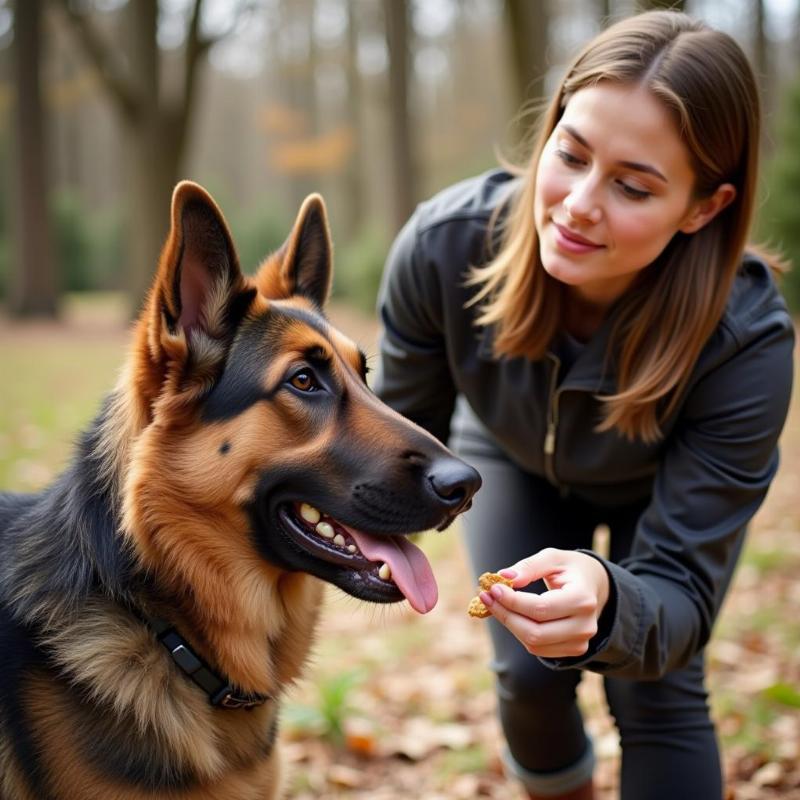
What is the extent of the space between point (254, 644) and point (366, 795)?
1.23 m

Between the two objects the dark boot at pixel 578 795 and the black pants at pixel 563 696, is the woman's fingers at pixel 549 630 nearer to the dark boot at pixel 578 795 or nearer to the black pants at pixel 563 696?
the black pants at pixel 563 696

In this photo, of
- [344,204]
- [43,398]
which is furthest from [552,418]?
[344,204]

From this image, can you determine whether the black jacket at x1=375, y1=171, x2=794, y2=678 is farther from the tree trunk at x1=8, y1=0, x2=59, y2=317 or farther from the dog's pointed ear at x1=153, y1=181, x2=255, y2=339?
the tree trunk at x1=8, y1=0, x2=59, y2=317

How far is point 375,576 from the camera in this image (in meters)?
2.28

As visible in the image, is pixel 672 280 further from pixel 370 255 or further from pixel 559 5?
pixel 559 5

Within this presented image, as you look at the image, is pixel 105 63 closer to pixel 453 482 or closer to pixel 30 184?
pixel 30 184

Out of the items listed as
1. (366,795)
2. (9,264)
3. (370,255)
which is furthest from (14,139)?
(366,795)

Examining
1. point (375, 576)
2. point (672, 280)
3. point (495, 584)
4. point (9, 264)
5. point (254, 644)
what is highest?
point (672, 280)

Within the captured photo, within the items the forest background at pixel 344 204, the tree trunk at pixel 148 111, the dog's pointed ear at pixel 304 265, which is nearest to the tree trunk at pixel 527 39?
the forest background at pixel 344 204

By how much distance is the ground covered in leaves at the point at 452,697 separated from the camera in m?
3.43

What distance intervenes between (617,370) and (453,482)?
33.2 inches

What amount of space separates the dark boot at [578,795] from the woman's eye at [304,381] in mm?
1664

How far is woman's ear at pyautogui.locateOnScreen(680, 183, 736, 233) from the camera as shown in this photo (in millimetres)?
2576

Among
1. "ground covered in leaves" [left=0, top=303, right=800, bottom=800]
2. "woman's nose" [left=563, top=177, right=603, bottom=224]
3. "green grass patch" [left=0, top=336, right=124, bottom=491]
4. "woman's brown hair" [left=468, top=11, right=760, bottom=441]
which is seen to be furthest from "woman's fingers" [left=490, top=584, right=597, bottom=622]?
"green grass patch" [left=0, top=336, right=124, bottom=491]
